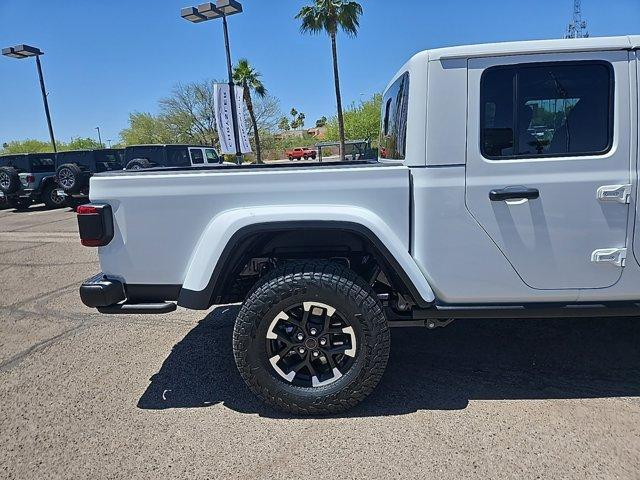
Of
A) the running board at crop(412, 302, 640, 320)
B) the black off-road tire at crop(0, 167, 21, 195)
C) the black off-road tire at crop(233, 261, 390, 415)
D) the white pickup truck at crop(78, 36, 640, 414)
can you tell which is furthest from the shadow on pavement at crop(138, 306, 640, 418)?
the black off-road tire at crop(0, 167, 21, 195)

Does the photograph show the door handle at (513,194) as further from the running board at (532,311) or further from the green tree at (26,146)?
the green tree at (26,146)

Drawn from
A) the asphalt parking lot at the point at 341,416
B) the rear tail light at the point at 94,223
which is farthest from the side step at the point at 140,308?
the asphalt parking lot at the point at 341,416

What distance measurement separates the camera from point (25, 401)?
2906mm

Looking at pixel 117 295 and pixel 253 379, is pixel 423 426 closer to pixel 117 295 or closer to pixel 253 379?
pixel 253 379

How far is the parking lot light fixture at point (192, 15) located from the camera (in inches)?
564

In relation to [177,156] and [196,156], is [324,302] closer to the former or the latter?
[177,156]

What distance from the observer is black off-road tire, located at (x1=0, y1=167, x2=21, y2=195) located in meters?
13.3

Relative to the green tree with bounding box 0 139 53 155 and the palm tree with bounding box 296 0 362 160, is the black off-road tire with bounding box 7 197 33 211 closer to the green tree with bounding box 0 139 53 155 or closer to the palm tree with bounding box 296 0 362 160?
the palm tree with bounding box 296 0 362 160

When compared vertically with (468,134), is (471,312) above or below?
below

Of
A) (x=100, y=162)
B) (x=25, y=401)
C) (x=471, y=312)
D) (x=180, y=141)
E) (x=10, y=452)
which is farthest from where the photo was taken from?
(x=180, y=141)

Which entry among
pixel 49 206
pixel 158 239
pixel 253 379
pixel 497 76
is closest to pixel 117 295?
pixel 158 239

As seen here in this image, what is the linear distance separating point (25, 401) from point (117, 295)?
3.65 feet

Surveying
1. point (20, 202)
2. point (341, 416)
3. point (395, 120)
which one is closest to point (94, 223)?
point (341, 416)

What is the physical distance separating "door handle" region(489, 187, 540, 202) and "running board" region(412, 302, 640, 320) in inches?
26.2
